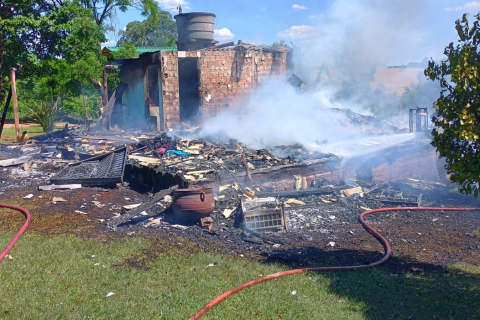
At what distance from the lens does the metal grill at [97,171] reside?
10.8 metres

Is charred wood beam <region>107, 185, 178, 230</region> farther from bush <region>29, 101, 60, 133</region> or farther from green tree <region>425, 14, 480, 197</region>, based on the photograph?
bush <region>29, 101, 60, 133</region>

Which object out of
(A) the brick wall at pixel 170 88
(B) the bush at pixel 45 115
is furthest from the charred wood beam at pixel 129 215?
(B) the bush at pixel 45 115

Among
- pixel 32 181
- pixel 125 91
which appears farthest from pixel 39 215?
pixel 125 91

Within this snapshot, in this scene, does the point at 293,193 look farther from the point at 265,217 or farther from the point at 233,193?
the point at 265,217

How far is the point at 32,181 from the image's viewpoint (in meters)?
11.6

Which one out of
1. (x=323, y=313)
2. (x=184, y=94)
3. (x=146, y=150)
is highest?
(x=184, y=94)

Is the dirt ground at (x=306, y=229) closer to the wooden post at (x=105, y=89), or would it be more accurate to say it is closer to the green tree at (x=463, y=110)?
the green tree at (x=463, y=110)

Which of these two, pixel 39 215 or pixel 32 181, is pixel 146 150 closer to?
pixel 32 181

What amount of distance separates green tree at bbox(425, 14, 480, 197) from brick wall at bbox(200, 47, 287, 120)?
1447cm

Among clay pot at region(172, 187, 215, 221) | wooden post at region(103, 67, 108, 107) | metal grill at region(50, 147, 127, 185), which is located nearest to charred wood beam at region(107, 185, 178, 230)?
clay pot at region(172, 187, 215, 221)

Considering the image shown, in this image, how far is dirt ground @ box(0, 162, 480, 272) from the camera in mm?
6207

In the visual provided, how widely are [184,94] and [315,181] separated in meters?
10.6

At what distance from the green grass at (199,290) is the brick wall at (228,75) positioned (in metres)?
13.4

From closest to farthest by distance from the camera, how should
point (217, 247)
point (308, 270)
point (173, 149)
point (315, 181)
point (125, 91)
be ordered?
point (308, 270)
point (217, 247)
point (315, 181)
point (173, 149)
point (125, 91)
